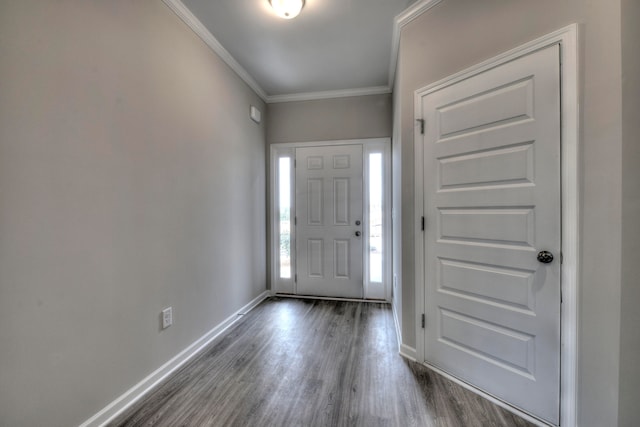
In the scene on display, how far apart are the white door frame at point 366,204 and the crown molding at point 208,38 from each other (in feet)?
2.84

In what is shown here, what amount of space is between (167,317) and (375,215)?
246 cm

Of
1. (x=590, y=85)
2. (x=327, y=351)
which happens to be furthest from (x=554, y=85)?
(x=327, y=351)

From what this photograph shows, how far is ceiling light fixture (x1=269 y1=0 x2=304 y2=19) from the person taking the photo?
1.88m

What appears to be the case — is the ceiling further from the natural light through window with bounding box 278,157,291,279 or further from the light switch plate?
the natural light through window with bounding box 278,157,291,279

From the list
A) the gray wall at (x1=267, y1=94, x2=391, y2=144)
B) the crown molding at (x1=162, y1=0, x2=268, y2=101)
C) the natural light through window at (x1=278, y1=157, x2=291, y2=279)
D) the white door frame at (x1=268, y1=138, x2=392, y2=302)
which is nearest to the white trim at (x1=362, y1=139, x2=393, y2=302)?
the white door frame at (x1=268, y1=138, x2=392, y2=302)

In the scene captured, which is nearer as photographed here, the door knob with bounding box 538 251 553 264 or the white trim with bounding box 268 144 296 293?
the door knob with bounding box 538 251 553 264

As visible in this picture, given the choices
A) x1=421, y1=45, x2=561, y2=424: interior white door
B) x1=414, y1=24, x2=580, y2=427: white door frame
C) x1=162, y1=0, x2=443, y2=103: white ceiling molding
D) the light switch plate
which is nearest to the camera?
x1=414, y1=24, x2=580, y2=427: white door frame

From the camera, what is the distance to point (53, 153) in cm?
121

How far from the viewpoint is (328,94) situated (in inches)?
136

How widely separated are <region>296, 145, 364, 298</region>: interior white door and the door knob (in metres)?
2.11

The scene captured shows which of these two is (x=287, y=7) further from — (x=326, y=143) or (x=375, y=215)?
(x=375, y=215)

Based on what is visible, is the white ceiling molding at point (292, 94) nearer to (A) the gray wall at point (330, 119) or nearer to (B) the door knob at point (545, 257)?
(A) the gray wall at point (330, 119)

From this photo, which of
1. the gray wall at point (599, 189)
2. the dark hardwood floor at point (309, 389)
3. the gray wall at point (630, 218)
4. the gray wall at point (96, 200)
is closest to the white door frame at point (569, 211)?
the gray wall at point (599, 189)

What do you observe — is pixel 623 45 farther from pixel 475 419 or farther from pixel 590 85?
pixel 475 419
